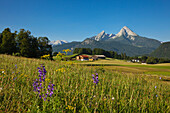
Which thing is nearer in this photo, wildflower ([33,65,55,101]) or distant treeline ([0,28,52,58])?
wildflower ([33,65,55,101])

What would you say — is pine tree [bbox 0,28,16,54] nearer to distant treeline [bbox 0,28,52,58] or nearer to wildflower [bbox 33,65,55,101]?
distant treeline [bbox 0,28,52,58]

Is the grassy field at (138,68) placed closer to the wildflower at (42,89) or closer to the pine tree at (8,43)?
the wildflower at (42,89)

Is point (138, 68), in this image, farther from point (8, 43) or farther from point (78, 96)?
point (8, 43)

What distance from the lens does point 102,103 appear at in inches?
110

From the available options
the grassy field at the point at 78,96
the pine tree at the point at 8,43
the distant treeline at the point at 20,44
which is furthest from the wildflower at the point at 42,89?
the pine tree at the point at 8,43

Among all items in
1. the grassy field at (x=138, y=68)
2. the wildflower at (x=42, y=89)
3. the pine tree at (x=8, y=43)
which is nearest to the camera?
the wildflower at (x=42, y=89)

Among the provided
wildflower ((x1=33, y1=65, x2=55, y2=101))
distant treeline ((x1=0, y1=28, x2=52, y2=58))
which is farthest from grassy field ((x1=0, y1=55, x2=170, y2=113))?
distant treeline ((x1=0, y1=28, x2=52, y2=58))

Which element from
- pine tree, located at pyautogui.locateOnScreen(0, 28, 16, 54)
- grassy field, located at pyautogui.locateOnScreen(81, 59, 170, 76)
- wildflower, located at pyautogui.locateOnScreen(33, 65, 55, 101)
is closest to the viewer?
wildflower, located at pyautogui.locateOnScreen(33, 65, 55, 101)

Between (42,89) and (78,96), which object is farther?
(78,96)

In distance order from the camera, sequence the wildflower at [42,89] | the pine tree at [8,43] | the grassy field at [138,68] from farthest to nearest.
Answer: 1. the pine tree at [8,43]
2. the grassy field at [138,68]
3. the wildflower at [42,89]

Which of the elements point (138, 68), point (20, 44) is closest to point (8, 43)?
point (20, 44)

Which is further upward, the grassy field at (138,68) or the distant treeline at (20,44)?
the distant treeline at (20,44)

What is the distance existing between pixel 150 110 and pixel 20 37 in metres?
37.6

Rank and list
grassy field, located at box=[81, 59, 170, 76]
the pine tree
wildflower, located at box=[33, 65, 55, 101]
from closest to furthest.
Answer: wildflower, located at box=[33, 65, 55, 101] < grassy field, located at box=[81, 59, 170, 76] < the pine tree
